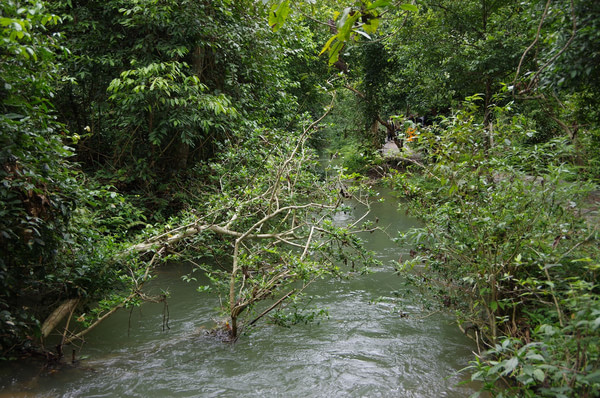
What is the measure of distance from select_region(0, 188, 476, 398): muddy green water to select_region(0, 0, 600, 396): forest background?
1.13 ft

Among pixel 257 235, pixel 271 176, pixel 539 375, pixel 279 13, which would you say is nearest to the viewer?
pixel 279 13

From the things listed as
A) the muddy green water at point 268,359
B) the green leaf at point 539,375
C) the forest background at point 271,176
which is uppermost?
the forest background at point 271,176

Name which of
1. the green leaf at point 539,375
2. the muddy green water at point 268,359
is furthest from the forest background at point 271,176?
the muddy green water at point 268,359

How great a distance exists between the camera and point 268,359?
180 inches

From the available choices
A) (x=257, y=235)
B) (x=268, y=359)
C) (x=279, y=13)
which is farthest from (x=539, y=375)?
(x=257, y=235)

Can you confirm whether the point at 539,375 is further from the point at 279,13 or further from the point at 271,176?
the point at 271,176

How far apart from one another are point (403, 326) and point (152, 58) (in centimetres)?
583

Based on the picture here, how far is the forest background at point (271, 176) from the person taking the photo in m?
3.14

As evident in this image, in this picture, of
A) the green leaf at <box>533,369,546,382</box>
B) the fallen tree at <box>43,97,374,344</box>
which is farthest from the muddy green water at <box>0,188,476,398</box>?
the green leaf at <box>533,369,546,382</box>

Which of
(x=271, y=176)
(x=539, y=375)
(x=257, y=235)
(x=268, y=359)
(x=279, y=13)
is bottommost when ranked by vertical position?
(x=268, y=359)

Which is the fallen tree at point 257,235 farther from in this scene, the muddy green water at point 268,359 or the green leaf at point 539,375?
the green leaf at point 539,375

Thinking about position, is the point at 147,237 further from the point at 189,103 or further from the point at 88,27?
the point at 88,27

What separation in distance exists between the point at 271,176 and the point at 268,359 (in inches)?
101

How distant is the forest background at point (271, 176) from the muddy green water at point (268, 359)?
1.13 ft
